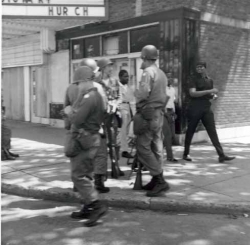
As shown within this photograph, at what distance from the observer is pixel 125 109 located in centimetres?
765

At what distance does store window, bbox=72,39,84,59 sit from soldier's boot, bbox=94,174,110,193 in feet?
25.5

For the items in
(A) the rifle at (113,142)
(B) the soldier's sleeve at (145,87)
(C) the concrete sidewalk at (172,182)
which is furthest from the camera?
(A) the rifle at (113,142)

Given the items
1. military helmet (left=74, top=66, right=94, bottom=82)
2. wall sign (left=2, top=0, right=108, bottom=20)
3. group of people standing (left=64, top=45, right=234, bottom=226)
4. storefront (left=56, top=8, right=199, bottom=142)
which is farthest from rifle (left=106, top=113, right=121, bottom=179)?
wall sign (left=2, top=0, right=108, bottom=20)

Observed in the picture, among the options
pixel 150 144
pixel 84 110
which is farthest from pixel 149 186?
pixel 84 110

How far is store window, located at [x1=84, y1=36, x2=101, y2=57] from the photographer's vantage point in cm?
1185

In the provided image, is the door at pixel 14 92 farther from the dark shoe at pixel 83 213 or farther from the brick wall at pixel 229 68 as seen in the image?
the dark shoe at pixel 83 213

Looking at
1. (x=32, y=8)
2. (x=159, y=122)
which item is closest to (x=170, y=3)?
(x=32, y=8)

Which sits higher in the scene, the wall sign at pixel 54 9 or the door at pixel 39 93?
the wall sign at pixel 54 9

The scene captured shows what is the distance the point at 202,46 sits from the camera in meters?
9.59

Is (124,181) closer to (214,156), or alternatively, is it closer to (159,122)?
(159,122)

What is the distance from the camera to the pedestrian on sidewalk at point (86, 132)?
4.27 metres

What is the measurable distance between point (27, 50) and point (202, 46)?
824 centimetres

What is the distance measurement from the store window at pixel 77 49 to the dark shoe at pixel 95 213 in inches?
345

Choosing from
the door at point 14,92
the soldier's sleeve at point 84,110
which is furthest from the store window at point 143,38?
the door at point 14,92
